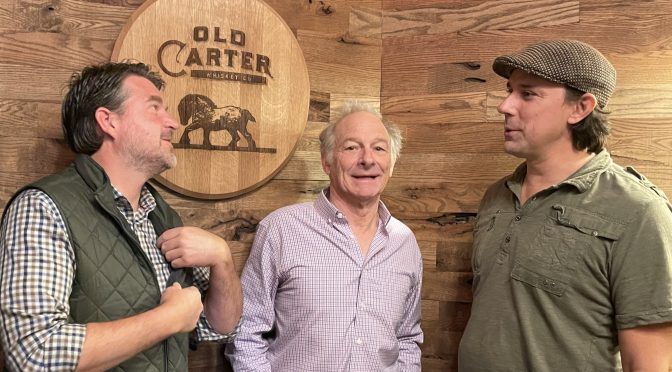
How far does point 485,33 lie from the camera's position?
262 cm

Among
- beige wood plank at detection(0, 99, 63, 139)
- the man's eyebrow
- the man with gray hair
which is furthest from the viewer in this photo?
the man with gray hair

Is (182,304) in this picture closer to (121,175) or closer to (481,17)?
(121,175)

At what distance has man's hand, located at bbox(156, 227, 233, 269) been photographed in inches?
73.2

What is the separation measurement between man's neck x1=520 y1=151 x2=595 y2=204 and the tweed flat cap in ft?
0.58

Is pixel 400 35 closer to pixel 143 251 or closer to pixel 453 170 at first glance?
pixel 453 170

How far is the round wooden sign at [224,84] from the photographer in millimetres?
2311

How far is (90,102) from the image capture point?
1.83 m

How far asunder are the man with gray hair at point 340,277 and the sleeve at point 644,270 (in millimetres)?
786

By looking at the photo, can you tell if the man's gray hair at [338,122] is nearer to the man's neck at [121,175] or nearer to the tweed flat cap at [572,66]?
the tweed flat cap at [572,66]

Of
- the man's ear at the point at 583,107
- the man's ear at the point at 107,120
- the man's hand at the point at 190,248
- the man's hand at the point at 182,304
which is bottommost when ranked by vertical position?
the man's hand at the point at 182,304

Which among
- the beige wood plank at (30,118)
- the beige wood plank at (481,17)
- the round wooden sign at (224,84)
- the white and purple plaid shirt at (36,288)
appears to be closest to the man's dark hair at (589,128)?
the beige wood plank at (481,17)

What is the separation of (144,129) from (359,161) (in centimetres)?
80

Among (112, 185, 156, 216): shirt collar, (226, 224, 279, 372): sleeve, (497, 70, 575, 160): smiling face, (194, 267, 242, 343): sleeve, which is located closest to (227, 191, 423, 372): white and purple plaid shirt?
(226, 224, 279, 372): sleeve

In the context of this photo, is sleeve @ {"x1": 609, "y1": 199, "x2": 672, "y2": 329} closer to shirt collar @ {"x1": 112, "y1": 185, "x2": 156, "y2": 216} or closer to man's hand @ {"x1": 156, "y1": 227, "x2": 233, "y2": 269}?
man's hand @ {"x1": 156, "y1": 227, "x2": 233, "y2": 269}
